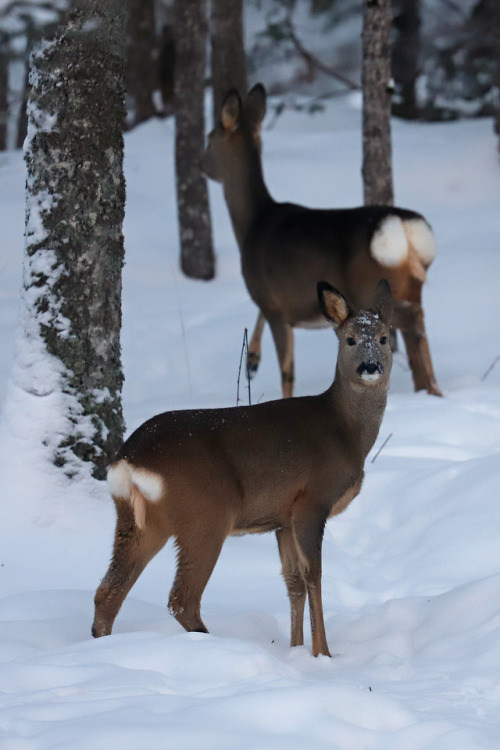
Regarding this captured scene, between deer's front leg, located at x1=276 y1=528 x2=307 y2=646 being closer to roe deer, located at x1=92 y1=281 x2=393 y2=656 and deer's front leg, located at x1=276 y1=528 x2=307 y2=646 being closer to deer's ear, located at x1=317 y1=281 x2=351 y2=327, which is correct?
roe deer, located at x1=92 y1=281 x2=393 y2=656

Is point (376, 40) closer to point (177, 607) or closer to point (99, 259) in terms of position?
point (99, 259)

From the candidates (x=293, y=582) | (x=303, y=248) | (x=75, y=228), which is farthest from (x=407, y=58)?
(x=293, y=582)

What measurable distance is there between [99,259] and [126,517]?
5.81 feet

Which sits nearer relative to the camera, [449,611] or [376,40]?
[449,611]

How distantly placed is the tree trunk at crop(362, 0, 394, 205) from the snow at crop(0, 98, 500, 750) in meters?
1.35

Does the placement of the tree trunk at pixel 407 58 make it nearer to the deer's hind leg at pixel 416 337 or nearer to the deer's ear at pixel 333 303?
the deer's hind leg at pixel 416 337

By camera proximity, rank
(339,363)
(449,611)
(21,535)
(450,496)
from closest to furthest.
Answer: (449,611), (339,363), (21,535), (450,496)

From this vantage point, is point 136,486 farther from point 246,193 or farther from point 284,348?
point 246,193

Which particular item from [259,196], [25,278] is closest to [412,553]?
[25,278]

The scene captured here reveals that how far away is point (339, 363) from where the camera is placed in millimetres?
4652

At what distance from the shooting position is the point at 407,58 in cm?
1741

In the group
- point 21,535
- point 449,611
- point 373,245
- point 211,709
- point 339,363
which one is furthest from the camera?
point 373,245

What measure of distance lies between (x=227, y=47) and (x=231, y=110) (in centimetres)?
402

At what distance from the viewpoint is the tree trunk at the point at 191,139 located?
1142 cm
